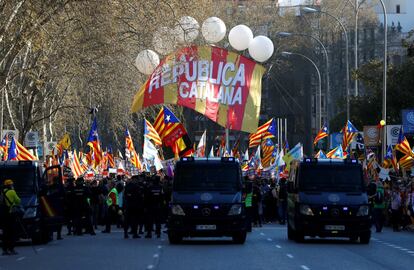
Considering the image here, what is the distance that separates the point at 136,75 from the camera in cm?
5669

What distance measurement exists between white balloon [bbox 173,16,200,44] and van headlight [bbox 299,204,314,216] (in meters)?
5.25

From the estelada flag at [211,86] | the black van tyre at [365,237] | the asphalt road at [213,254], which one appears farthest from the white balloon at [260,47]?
the black van tyre at [365,237]

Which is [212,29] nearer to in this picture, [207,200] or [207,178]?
[207,178]

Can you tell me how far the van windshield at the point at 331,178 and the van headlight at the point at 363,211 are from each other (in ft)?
1.83

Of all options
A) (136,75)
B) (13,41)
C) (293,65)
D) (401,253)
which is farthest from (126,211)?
(293,65)

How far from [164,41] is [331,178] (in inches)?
227

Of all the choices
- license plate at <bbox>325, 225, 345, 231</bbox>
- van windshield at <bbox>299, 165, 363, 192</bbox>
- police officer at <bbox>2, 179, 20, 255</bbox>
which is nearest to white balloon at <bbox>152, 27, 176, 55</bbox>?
van windshield at <bbox>299, 165, 363, 192</bbox>

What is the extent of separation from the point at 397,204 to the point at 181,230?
12.0 meters

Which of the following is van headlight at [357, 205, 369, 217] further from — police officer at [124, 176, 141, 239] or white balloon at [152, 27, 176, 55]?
police officer at [124, 176, 141, 239]

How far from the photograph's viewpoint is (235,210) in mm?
30344

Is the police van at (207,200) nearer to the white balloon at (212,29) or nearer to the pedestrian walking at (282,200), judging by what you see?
the white balloon at (212,29)

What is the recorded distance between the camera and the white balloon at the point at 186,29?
32.0 metres

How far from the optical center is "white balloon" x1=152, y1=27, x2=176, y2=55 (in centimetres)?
3275

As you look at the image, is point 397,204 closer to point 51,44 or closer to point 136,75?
point 51,44
